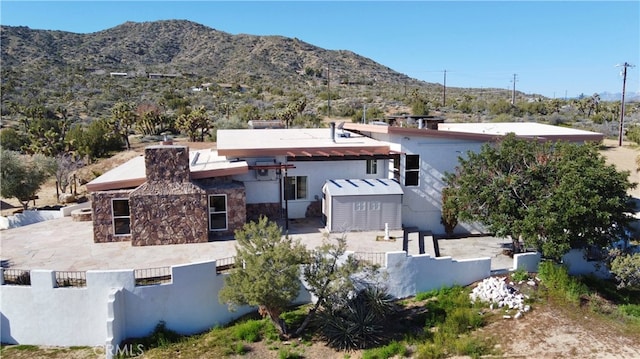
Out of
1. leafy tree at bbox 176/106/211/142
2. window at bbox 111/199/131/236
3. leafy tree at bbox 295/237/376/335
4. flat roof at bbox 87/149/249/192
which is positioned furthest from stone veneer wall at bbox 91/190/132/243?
leafy tree at bbox 176/106/211/142

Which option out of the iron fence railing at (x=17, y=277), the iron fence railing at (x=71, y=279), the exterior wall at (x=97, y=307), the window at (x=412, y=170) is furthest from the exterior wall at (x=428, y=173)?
the iron fence railing at (x=17, y=277)

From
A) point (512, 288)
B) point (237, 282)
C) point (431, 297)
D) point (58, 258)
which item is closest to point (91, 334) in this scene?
point (58, 258)

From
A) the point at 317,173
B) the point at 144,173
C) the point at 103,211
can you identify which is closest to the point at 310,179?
the point at 317,173

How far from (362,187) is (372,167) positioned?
6.00ft

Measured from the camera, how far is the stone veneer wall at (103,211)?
56.3 feet

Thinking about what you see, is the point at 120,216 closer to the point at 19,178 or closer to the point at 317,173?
the point at 317,173

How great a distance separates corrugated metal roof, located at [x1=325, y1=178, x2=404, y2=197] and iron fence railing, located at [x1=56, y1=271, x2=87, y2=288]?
9251 mm

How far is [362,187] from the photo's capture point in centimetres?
1948

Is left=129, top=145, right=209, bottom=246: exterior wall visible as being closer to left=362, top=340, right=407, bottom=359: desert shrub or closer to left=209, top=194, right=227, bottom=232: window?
left=209, top=194, right=227, bottom=232: window

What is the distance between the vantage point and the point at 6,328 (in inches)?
531

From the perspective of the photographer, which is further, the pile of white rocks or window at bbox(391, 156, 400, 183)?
window at bbox(391, 156, 400, 183)

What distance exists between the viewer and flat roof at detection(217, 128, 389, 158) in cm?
1955

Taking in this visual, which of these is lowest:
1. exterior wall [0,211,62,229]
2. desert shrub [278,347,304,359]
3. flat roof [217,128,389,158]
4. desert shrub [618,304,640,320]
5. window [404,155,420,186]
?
desert shrub [278,347,304,359]

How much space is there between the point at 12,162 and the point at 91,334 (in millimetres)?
16459
